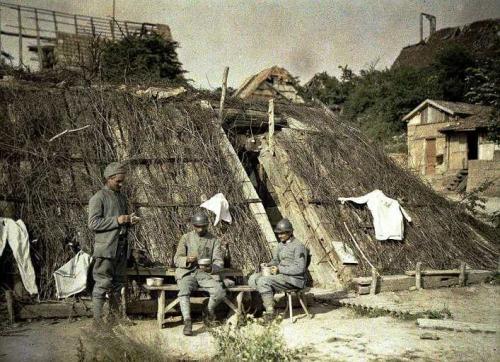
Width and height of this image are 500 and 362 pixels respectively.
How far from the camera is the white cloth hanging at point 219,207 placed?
7.80 meters

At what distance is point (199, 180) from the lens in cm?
849

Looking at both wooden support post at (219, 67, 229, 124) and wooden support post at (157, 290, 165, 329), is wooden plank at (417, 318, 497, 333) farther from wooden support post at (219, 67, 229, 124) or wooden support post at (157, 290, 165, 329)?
wooden support post at (219, 67, 229, 124)

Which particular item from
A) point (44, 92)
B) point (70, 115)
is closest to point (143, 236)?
point (70, 115)

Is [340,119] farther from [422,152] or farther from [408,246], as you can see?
[422,152]

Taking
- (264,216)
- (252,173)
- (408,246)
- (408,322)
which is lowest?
(408,322)

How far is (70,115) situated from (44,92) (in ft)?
2.50

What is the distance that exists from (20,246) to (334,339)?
4243 mm

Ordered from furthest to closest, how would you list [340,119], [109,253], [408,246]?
[340,119]
[408,246]
[109,253]

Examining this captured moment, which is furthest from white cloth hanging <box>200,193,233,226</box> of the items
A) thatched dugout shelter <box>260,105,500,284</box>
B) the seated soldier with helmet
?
thatched dugout shelter <box>260,105,500,284</box>

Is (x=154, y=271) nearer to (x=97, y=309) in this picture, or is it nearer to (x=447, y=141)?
(x=97, y=309)

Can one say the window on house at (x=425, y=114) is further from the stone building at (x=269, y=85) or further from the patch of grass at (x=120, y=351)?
the patch of grass at (x=120, y=351)

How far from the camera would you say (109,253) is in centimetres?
584

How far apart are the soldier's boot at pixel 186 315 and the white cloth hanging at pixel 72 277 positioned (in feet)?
4.76

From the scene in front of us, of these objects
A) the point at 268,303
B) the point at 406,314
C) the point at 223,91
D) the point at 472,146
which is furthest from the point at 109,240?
the point at 472,146
